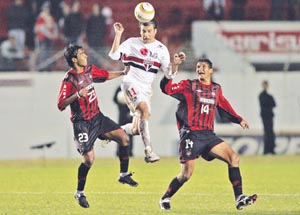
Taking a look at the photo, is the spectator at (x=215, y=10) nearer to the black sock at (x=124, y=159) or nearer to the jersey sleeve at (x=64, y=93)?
the black sock at (x=124, y=159)

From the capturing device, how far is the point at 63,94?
13.7 m

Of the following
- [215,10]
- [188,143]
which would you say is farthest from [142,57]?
[215,10]

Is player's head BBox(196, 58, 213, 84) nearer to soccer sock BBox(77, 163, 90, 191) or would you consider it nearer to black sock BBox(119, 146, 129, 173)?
black sock BBox(119, 146, 129, 173)

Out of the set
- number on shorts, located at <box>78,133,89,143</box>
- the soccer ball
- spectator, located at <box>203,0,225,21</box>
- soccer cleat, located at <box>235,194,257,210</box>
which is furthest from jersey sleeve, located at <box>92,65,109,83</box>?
spectator, located at <box>203,0,225,21</box>

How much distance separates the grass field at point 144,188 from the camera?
44.8ft

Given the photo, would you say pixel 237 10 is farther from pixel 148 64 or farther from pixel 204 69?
pixel 204 69

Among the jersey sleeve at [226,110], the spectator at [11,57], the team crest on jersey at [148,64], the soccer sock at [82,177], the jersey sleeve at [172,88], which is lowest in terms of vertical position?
the spectator at [11,57]

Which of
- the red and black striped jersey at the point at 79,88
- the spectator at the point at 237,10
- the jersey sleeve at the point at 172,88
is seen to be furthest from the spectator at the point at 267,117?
the jersey sleeve at the point at 172,88

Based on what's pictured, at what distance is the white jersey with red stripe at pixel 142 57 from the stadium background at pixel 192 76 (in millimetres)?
11842

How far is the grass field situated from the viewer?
13.7 meters

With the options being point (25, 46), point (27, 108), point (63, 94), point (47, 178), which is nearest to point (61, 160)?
point (27, 108)

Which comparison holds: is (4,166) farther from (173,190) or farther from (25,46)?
(173,190)

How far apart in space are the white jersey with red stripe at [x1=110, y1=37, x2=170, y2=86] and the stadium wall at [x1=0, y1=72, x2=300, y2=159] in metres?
11.8

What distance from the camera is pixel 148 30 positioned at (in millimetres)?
14750
